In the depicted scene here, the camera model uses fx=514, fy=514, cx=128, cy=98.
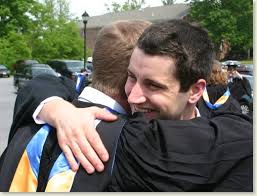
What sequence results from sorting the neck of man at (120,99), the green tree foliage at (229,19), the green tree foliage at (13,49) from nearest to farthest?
1. the neck of man at (120,99)
2. the green tree foliage at (13,49)
3. the green tree foliage at (229,19)

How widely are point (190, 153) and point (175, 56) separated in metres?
0.32

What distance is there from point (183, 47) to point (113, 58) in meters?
0.33

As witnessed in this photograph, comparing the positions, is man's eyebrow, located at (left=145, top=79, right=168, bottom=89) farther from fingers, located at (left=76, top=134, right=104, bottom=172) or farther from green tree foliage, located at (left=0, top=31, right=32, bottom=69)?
green tree foliage, located at (left=0, top=31, right=32, bottom=69)

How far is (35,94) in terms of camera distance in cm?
203

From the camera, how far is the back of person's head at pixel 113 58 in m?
1.87

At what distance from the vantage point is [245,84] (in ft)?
26.4

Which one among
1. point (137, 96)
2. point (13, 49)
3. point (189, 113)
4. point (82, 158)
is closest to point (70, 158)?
point (82, 158)

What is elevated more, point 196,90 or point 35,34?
point 35,34

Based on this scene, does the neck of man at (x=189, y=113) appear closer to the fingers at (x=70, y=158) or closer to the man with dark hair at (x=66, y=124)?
the man with dark hair at (x=66, y=124)

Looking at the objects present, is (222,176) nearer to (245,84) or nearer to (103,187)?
(103,187)

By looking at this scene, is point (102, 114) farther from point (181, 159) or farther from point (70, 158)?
point (181, 159)

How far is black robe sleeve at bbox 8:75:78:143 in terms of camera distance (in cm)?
196

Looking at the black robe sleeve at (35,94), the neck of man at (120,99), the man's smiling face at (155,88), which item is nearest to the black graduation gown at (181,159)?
the man's smiling face at (155,88)

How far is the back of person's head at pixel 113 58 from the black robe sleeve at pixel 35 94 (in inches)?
9.8
